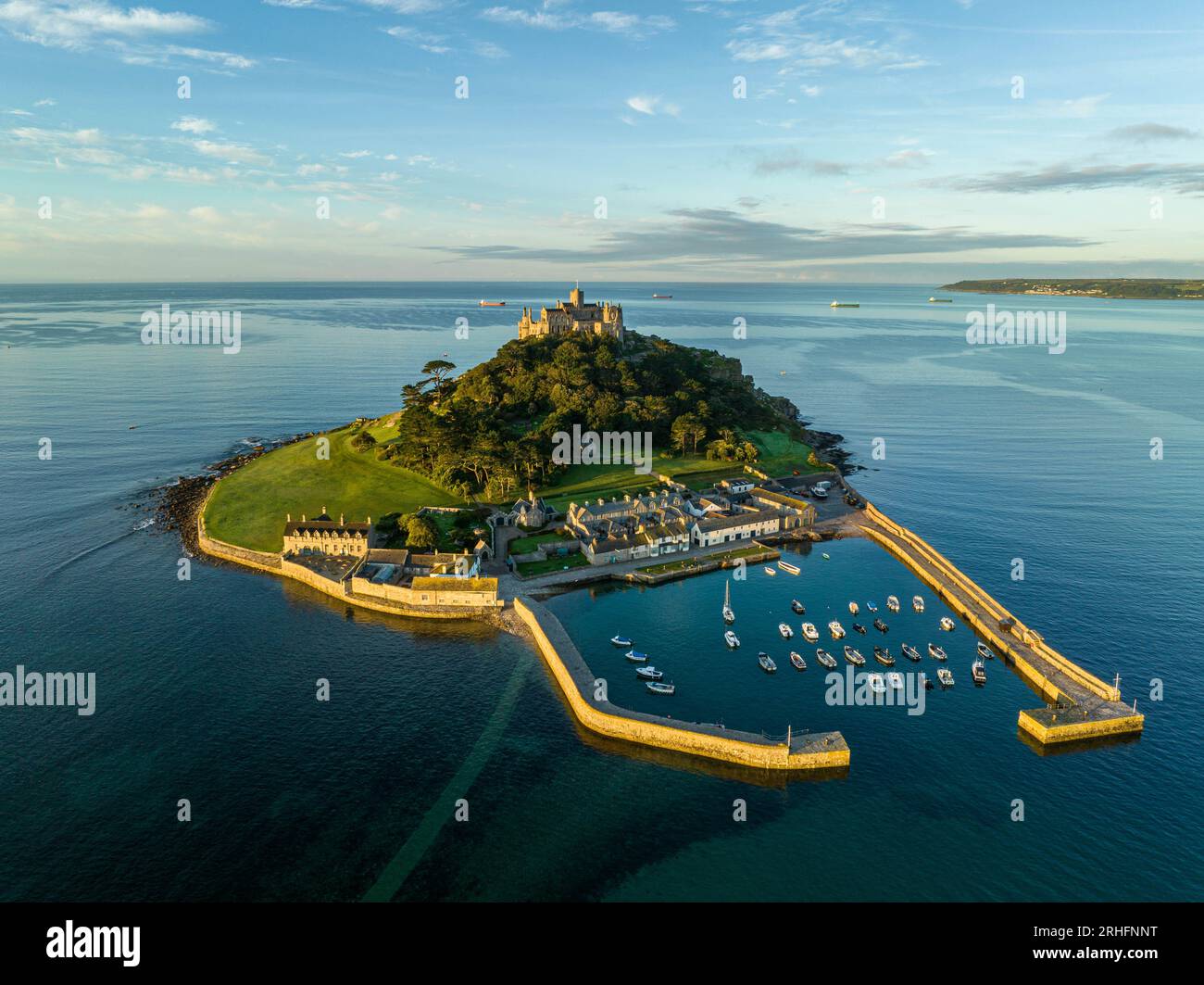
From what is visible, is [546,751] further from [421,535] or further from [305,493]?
[305,493]

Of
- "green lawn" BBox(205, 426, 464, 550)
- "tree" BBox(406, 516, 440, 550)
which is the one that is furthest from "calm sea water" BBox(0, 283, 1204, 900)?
"tree" BBox(406, 516, 440, 550)

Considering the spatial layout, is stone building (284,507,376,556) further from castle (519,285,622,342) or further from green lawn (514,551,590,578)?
castle (519,285,622,342)

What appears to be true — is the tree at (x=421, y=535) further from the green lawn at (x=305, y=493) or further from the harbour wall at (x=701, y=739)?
the harbour wall at (x=701, y=739)

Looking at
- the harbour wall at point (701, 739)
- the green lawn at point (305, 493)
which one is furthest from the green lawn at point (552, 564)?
the green lawn at point (305, 493)

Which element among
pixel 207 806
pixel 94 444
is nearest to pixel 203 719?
pixel 207 806

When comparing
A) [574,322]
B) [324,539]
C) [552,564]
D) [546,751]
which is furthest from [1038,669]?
[574,322]
